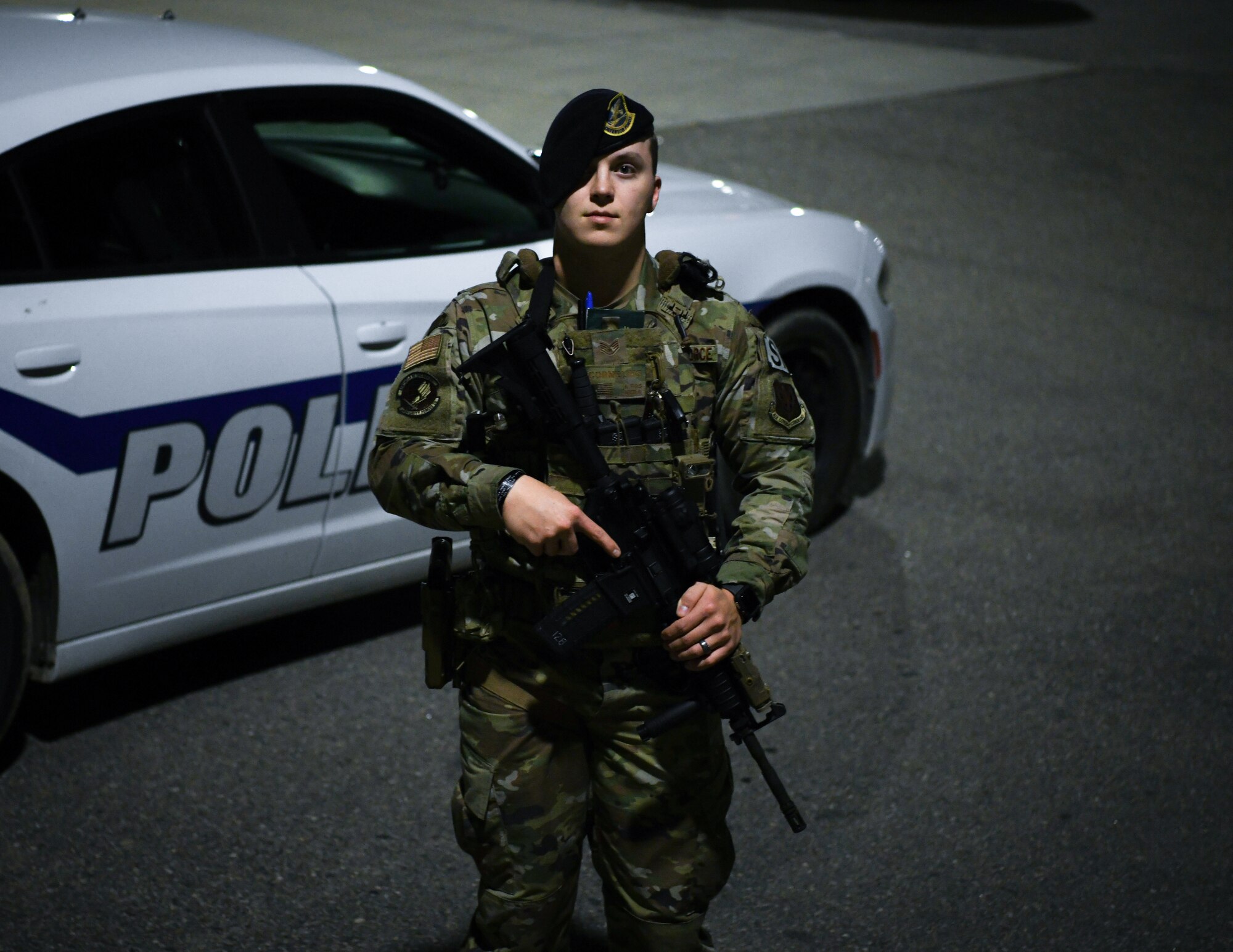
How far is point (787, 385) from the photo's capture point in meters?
2.54

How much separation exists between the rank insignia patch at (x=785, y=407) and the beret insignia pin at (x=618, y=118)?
1.62 ft

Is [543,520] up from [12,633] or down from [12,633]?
up

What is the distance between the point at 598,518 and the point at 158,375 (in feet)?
5.37

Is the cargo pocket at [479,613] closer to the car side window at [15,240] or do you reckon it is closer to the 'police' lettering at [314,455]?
the 'police' lettering at [314,455]

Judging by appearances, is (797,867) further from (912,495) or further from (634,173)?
(912,495)

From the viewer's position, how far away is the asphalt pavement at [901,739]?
11.0 feet

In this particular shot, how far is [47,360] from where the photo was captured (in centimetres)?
339

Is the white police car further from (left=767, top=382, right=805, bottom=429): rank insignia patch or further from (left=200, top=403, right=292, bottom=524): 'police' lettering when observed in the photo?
(left=767, top=382, right=805, bottom=429): rank insignia patch

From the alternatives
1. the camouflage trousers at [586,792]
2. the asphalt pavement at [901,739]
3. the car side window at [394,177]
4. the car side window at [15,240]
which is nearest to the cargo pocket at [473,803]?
the camouflage trousers at [586,792]

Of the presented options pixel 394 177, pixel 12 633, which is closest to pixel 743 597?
pixel 12 633

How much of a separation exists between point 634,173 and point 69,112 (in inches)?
71.4

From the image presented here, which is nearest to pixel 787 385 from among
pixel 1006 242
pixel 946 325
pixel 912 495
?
pixel 912 495

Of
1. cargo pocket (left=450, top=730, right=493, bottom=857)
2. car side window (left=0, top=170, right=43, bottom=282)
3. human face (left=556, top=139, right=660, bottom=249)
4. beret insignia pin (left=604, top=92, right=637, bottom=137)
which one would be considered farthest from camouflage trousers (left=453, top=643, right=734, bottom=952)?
car side window (left=0, top=170, right=43, bottom=282)

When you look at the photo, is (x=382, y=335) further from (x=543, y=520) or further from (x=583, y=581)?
(x=543, y=520)
